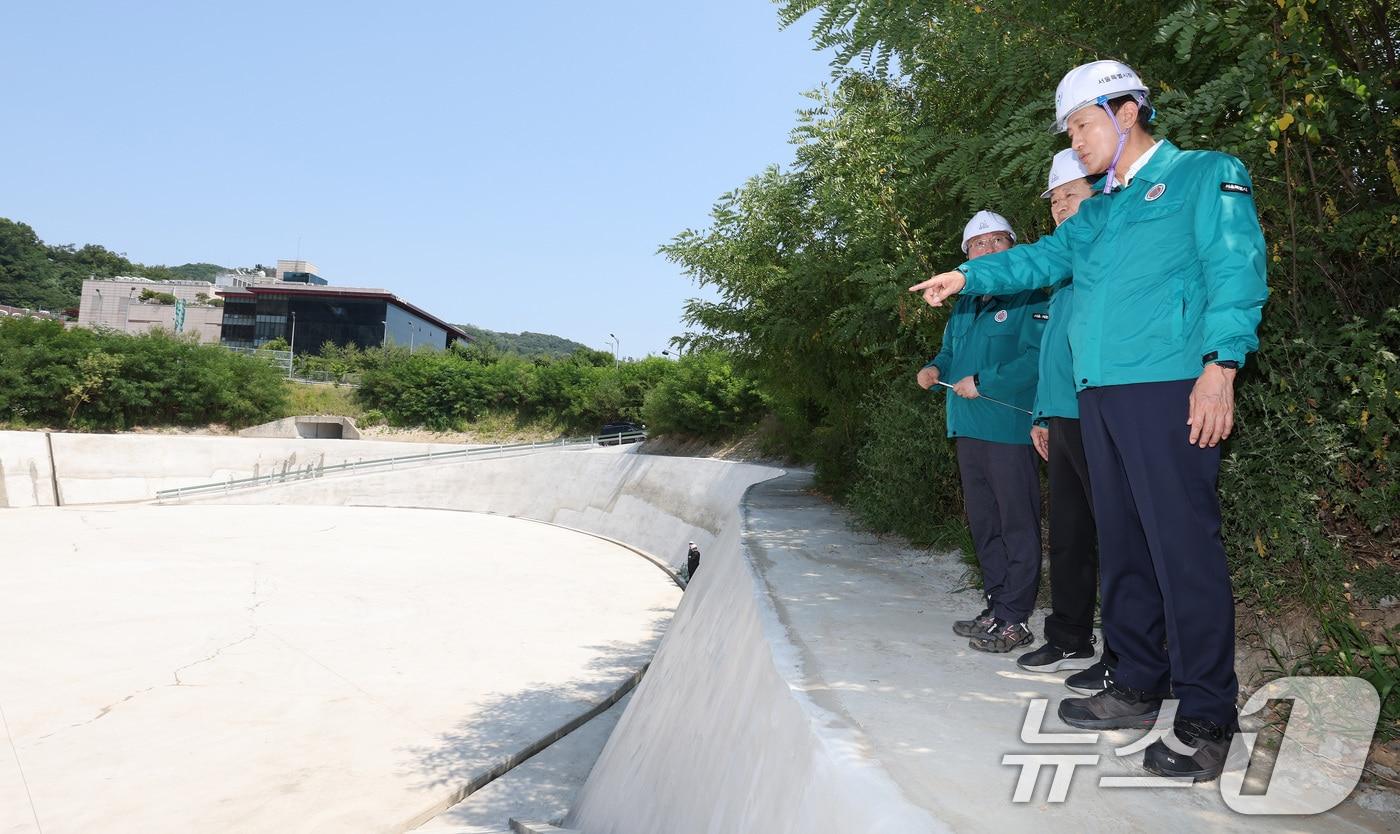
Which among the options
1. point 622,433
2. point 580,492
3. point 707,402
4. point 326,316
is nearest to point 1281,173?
point 580,492

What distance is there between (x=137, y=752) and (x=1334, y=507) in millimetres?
9750

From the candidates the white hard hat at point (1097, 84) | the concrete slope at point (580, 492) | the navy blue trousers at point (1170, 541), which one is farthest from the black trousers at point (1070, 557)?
the concrete slope at point (580, 492)

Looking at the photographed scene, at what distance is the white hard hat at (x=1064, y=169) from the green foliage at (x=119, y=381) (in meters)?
45.1

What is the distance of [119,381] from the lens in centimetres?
3731

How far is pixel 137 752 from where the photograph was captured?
7.45 m

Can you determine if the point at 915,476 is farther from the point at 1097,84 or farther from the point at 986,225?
the point at 1097,84

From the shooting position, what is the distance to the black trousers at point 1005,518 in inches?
138

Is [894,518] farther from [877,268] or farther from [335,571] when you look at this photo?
[335,571]

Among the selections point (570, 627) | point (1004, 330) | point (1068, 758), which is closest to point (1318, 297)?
point (1004, 330)

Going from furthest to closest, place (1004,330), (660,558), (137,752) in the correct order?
(660,558) < (137,752) < (1004,330)

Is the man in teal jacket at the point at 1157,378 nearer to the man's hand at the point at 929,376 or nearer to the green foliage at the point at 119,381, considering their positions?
the man's hand at the point at 929,376

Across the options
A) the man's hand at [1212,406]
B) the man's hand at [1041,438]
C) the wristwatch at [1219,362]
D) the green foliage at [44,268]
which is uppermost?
the green foliage at [44,268]

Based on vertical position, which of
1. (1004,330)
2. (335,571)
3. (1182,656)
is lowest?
(335,571)

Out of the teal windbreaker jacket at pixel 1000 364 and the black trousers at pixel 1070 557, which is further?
the teal windbreaker jacket at pixel 1000 364
